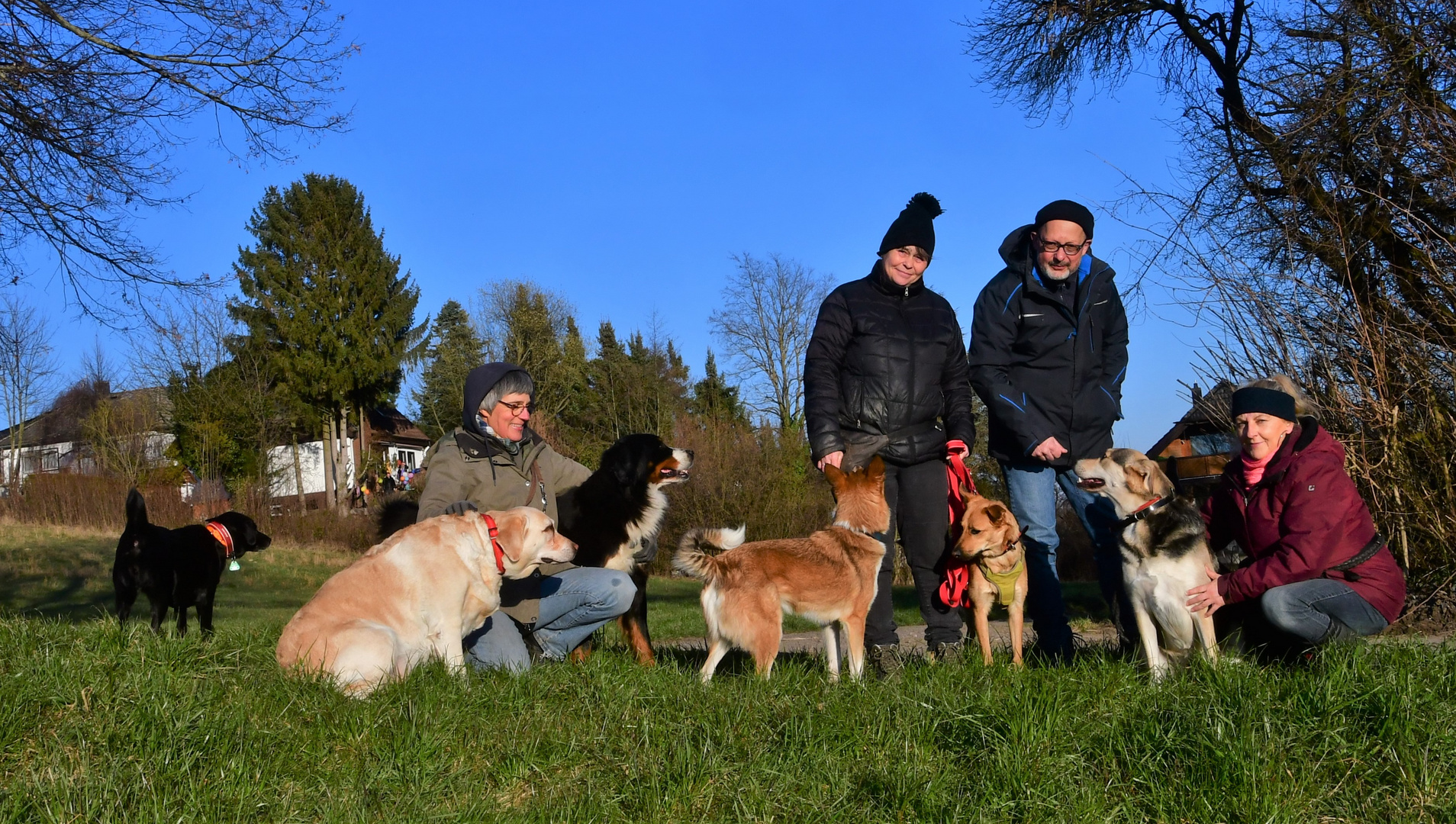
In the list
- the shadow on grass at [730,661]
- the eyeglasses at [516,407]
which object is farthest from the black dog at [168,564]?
the eyeglasses at [516,407]

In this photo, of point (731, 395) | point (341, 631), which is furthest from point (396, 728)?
point (731, 395)

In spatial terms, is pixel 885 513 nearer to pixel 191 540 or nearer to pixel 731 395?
pixel 191 540

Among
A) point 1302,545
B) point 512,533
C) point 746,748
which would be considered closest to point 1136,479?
point 1302,545

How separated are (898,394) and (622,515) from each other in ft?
7.54

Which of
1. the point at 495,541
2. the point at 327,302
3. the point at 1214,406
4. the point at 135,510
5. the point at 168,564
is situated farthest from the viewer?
the point at 327,302

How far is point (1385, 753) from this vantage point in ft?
10.7

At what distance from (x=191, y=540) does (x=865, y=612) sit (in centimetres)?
720

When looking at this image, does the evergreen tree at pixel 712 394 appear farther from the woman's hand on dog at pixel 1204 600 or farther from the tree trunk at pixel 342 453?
the woman's hand on dog at pixel 1204 600

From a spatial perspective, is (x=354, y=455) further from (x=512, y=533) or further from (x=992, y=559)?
(x=992, y=559)

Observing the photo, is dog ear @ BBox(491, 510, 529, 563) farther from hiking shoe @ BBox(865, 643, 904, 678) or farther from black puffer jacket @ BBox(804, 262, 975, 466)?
hiking shoe @ BBox(865, 643, 904, 678)

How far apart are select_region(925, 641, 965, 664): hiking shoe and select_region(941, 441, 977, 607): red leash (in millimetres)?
221

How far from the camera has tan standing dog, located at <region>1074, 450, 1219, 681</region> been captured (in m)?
4.61

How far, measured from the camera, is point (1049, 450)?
Result: 5312 millimetres

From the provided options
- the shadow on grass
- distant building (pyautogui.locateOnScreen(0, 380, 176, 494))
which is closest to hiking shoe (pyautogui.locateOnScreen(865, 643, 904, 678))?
the shadow on grass
